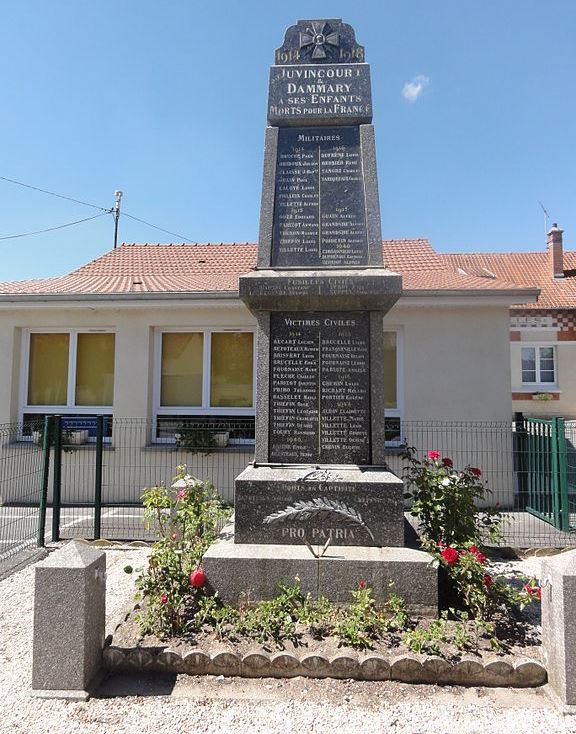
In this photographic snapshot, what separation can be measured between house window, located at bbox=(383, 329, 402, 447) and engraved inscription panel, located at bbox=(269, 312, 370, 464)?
4204 millimetres

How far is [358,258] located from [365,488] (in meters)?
2.12

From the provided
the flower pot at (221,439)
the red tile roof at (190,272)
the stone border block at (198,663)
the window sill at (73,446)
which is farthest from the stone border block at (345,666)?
the window sill at (73,446)

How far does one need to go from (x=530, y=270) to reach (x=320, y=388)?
2222 cm

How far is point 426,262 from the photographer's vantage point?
10656 mm

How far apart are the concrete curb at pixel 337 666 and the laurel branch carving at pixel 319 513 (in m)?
1.07

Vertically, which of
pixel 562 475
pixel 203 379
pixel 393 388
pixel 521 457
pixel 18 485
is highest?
pixel 203 379

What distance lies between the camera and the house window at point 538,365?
65.9ft

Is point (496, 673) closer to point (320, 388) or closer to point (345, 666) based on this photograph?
point (345, 666)


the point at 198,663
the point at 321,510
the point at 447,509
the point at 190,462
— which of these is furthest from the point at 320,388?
the point at 190,462

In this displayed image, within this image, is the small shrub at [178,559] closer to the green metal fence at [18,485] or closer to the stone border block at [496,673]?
the stone border block at [496,673]

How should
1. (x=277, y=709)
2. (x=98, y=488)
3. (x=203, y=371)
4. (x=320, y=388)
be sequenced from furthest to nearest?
(x=203, y=371), (x=98, y=488), (x=320, y=388), (x=277, y=709)

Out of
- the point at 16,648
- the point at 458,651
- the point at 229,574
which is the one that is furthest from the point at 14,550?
the point at 458,651

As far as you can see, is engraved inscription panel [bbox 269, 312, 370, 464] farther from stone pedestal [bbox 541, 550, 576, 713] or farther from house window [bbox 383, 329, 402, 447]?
house window [bbox 383, 329, 402, 447]

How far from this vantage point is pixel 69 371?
Answer: 8.99m
